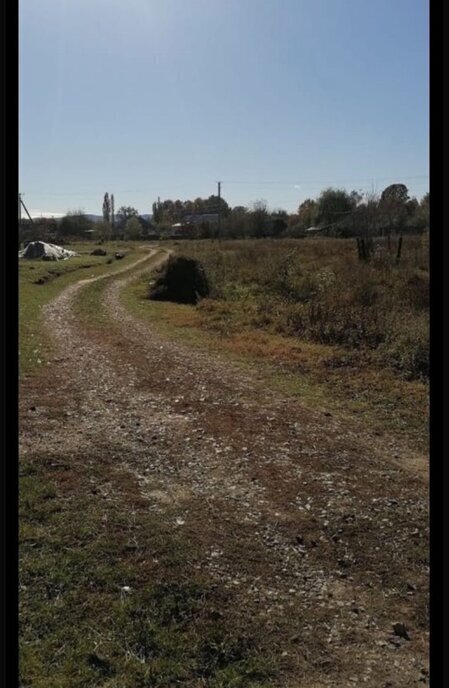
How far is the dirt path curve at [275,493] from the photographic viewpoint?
99.0 inches

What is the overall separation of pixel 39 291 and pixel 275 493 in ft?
45.4

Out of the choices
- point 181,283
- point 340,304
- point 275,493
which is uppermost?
point 181,283

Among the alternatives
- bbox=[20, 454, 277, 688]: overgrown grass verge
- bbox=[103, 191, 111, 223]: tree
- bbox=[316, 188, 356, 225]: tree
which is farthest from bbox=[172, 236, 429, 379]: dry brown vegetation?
bbox=[103, 191, 111, 223]: tree

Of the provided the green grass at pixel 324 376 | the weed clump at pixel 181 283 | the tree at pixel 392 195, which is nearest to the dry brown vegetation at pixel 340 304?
the green grass at pixel 324 376

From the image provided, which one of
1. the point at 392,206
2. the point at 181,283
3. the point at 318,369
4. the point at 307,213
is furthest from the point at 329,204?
the point at 318,369

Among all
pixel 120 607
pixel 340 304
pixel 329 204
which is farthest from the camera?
pixel 329 204

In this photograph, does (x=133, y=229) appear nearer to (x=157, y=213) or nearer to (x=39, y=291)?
(x=157, y=213)

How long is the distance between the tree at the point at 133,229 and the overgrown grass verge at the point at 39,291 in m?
24.7

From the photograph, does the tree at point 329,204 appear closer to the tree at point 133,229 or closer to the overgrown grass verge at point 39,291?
the overgrown grass verge at point 39,291

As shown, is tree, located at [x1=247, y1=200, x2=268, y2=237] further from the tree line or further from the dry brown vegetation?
the dry brown vegetation

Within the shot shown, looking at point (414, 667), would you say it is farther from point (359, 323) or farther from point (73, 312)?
point (73, 312)

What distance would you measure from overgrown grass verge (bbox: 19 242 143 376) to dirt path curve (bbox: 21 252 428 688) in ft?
2.87

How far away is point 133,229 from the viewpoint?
56.9 metres
